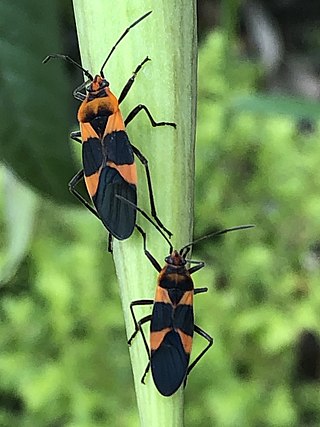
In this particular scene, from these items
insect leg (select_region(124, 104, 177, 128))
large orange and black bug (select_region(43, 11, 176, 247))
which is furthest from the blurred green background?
insect leg (select_region(124, 104, 177, 128))

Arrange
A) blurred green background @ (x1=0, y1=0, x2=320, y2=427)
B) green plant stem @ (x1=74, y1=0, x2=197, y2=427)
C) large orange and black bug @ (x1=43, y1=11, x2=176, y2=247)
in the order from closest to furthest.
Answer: green plant stem @ (x1=74, y1=0, x2=197, y2=427) → large orange and black bug @ (x1=43, y1=11, x2=176, y2=247) → blurred green background @ (x1=0, y1=0, x2=320, y2=427)

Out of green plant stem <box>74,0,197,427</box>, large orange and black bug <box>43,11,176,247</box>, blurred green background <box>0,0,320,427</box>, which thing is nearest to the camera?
green plant stem <box>74,0,197,427</box>

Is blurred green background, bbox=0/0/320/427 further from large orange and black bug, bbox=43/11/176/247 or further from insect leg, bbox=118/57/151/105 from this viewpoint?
insect leg, bbox=118/57/151/105

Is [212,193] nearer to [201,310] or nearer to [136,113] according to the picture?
[201,310]

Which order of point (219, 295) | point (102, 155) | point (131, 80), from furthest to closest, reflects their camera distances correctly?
point (219, 295)
point (102, 155)
point (131, 80)

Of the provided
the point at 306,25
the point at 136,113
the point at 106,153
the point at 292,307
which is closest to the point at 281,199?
the point at 292,307

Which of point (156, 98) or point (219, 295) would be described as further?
point (219, 295)

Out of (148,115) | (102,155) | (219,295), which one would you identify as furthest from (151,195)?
(219,295)

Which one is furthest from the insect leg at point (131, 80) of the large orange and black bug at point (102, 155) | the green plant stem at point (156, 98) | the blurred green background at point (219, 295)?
the blurred green background at point (219, 295)

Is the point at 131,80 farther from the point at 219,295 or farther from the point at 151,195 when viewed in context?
the point at 219,295
